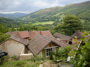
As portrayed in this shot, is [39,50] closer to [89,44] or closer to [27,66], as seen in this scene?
[27,66]

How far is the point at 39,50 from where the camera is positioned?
30.2ft

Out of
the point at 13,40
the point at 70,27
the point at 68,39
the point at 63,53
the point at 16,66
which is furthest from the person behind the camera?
the point at 70,27

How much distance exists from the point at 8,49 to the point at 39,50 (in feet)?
21.2

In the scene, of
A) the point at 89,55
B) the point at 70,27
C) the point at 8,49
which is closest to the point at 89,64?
the point at 89,55

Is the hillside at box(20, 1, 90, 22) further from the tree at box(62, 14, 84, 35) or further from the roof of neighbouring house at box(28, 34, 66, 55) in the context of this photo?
the roof of neighbouring house at box(28, 34, 66, 55)

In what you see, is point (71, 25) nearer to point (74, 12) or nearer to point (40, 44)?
point (40, 44)

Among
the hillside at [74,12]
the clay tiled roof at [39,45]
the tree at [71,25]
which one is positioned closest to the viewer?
the clay tiled roof at [39,45]

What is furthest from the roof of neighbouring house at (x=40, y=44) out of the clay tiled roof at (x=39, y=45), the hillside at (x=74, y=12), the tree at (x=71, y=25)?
the hillside at (x=74, y=12)

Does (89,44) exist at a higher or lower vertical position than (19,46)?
higher

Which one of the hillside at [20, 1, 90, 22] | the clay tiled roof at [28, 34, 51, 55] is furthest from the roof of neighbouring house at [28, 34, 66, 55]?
the hillside at [20, 1, 90, 22]

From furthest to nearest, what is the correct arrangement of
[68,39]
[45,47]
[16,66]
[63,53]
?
1. [68,39]
2. [45,47]
3. [63,53]
4. [16,66]

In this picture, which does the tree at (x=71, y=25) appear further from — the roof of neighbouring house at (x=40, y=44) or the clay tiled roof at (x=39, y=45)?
the clay tiled roof at (x=39, y=45)

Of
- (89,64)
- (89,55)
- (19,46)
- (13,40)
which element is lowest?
(19,46)

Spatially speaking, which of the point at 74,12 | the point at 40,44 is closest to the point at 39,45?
the point at 40,44
